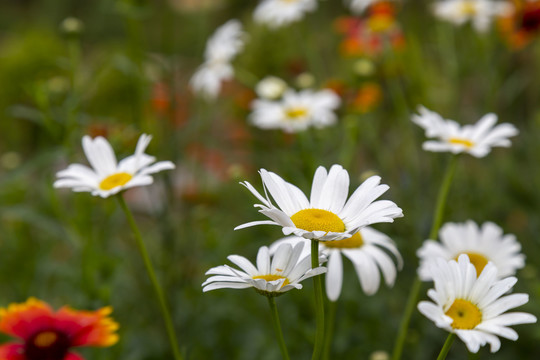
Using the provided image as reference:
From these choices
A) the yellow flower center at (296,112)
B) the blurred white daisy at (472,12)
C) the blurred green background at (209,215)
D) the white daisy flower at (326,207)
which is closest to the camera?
the white daisy flower at (326,207)

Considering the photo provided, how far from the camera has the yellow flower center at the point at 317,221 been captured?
0.53 metres

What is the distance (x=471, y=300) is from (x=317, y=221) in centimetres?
17

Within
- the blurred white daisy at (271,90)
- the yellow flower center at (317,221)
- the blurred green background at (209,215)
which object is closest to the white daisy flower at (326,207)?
the yellow flower center at (317,221)

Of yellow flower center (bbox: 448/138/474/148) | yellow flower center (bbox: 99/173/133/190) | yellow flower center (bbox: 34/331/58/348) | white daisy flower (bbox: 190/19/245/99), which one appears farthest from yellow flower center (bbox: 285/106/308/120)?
yellow flower center (bbox: 34/331/58/348)

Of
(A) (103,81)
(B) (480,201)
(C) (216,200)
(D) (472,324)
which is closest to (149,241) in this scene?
(C) (216,200)

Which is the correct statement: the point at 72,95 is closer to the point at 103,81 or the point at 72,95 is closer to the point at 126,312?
the point at 126,312

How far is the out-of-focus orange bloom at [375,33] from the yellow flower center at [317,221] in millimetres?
941

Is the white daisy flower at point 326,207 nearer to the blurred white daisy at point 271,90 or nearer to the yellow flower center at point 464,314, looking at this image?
the yellow flower center at point 464,314

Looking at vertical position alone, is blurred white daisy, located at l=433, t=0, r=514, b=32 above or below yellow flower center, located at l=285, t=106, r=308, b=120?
above

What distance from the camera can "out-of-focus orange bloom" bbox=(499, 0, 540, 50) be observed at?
146 cm

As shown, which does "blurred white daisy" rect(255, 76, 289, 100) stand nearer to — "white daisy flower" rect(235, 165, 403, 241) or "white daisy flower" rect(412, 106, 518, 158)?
"white daisy flower" rect(412, 106, 518, 158)

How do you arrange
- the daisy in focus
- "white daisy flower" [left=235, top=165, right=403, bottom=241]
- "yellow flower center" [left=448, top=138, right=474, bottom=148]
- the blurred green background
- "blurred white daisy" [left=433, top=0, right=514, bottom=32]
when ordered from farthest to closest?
1. "blurred white daisy" [left=433, top=0, right=514, bottom=32]
2. the blurred green background
3. "yellow flower center" [left=448, top=138, right=474, bottom=148]
4. the daisy in focus
5. "white daisy flower" [left=235, top=165, right=403, bottom=241]

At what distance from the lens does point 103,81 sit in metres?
3.22

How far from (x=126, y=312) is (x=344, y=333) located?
1.68ft
